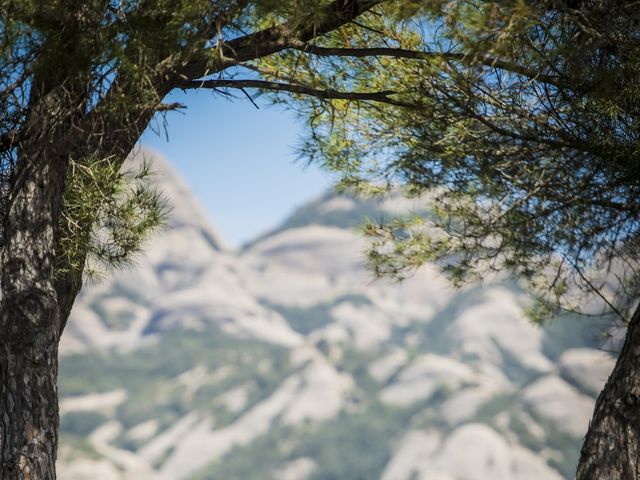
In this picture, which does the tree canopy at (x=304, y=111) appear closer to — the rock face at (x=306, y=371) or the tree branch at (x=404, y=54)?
the tree branch at (x=404, y=54)

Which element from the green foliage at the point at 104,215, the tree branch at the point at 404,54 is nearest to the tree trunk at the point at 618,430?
the tree branch at the point at 404,54

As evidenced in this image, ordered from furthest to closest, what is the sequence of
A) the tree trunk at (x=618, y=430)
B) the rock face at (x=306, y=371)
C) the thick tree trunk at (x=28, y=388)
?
the rock face at (x=306, y=371)
the tree trunk at (x=618, y=430)
the thick tree trunk at (x=28, y=388)

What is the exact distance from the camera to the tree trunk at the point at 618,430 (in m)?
3.26

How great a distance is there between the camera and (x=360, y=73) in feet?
14.7

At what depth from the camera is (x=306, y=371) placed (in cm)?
10219

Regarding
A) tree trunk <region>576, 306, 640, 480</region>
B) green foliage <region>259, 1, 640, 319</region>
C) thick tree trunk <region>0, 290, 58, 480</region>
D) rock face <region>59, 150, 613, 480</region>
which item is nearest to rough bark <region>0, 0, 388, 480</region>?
thick tree trunk <region>0, 290, 58, 480</region>

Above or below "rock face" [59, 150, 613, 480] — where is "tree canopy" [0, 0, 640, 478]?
below

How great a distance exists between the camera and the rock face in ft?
256

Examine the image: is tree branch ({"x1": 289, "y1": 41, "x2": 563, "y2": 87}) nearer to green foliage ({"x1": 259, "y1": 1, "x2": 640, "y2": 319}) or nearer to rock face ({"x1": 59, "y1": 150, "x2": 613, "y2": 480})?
green foliage ({"x1": 259, "y1": 1, "x2": 640, "y2": 319})

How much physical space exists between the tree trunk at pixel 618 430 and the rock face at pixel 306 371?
53.5m

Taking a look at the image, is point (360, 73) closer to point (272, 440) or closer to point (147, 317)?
point (272, 440)

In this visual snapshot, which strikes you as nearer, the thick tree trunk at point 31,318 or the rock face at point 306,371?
the thick tree trunk at point 31,318

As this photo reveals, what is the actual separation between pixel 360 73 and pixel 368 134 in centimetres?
42

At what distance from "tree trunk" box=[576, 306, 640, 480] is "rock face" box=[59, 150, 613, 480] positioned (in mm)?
53483
